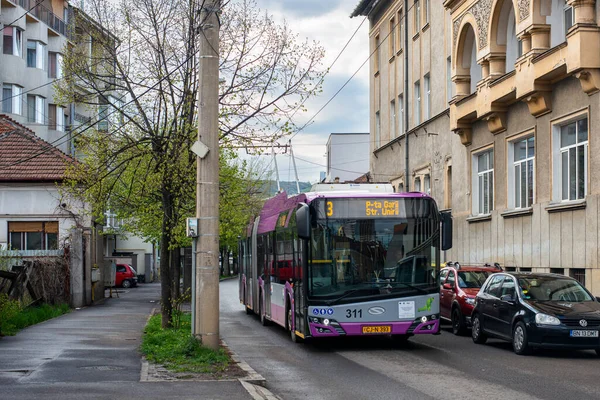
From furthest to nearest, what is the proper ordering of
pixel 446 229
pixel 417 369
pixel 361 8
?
pixel 361 8, pixel 446 229, pixel 417 369

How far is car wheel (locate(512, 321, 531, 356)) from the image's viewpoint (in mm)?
17031

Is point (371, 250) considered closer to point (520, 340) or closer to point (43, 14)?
point (520, 340)

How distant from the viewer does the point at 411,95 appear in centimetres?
4172

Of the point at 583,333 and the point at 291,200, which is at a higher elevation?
the point at 291,200

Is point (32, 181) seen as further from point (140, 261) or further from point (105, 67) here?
point (140, 261)

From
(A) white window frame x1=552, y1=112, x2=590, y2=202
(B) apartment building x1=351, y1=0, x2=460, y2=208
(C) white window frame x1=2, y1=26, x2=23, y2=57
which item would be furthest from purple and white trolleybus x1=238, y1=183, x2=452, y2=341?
(C) white window frame x1=2, y1=26, x2=23, y2=57

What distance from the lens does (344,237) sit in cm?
1755

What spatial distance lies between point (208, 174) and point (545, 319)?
6.46 meters

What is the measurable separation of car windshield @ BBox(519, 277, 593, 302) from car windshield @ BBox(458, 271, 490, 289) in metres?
4.67

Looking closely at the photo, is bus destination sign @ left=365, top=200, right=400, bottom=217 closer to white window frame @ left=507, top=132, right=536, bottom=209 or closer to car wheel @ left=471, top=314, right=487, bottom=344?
car wheel @ left=471, top=314, right=487, bottom=344

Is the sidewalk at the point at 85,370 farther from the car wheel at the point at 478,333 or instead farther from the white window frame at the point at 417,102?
the white window frame at the point at 417,102

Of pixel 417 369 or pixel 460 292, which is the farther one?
→ pixel 460 292

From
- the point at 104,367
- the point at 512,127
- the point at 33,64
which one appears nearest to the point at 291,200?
the point at 104,367


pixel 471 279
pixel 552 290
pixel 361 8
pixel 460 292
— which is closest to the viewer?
pixel 552 290
